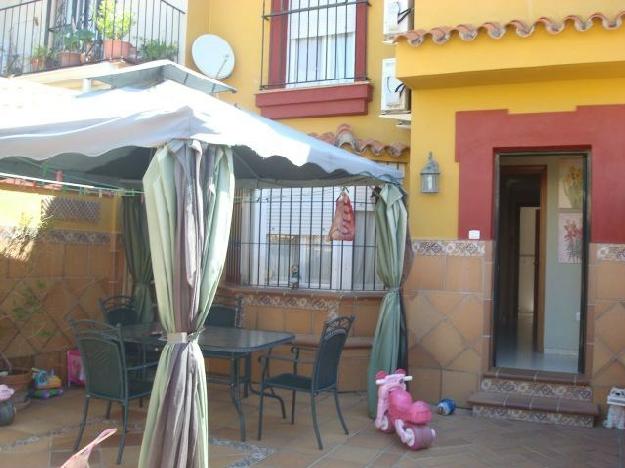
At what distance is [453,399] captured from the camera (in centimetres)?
654

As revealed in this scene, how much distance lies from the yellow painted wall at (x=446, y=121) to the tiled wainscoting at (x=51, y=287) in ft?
12.1

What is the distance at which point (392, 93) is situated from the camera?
749cm

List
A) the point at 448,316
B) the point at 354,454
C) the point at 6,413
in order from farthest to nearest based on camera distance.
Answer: the point at 448,316, the point at 6,413, the point at 354,454

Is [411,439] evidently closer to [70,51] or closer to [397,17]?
[397,17]

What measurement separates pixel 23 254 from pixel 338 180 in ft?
10.8

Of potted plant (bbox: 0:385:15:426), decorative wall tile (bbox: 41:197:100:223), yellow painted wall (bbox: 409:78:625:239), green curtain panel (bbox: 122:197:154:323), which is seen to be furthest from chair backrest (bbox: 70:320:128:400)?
yellow painted wall (bbox: 409:78:625:239)

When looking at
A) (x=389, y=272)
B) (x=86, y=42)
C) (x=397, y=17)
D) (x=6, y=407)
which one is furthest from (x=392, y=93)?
(x=6, y=407)

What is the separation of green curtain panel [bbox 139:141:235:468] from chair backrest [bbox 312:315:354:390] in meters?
1.58

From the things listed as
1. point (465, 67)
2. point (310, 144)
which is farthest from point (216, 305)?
point (465, 67)

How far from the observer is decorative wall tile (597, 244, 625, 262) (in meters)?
6.07

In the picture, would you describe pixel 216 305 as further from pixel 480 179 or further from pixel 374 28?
pixel 374 28

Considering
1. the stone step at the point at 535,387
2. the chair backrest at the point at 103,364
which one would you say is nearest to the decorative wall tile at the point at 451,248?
the stone step at the point at 535,387

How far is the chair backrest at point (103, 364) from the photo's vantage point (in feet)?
15.8

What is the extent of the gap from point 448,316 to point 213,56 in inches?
182
